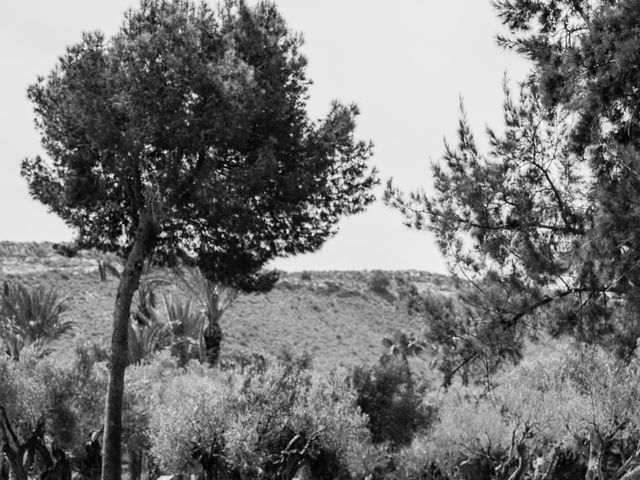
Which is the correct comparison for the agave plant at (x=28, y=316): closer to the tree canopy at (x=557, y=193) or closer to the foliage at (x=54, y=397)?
the foliage at (x=54, y=397)

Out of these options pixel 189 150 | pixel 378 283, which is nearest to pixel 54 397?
pixel 189 150

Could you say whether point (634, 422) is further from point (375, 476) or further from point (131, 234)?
point (131, 234)

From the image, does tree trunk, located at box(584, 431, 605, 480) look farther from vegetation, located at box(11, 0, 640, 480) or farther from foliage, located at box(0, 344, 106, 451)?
foliage, located at box(0, 344, 106, 451)

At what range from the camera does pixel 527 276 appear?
45.3 feet

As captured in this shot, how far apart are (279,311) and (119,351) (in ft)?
215

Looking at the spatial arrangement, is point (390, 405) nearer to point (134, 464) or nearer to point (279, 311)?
point (134, 464)

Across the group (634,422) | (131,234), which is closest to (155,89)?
(131,234)

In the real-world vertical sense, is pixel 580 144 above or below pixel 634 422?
above

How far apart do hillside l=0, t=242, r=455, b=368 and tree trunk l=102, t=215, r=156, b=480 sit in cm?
4059

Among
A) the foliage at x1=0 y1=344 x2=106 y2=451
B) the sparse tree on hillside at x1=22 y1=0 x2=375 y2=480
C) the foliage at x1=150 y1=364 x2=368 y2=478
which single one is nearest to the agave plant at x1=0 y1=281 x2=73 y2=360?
the foliage at x1=150 y1=364 x2=368 y2=478

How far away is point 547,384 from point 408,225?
29.5 m

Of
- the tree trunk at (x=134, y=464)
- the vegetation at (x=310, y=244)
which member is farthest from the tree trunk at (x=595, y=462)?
the tree trunk at (x=134, y=464)

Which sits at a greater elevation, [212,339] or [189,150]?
[189,150]

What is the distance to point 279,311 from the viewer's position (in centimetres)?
8662
